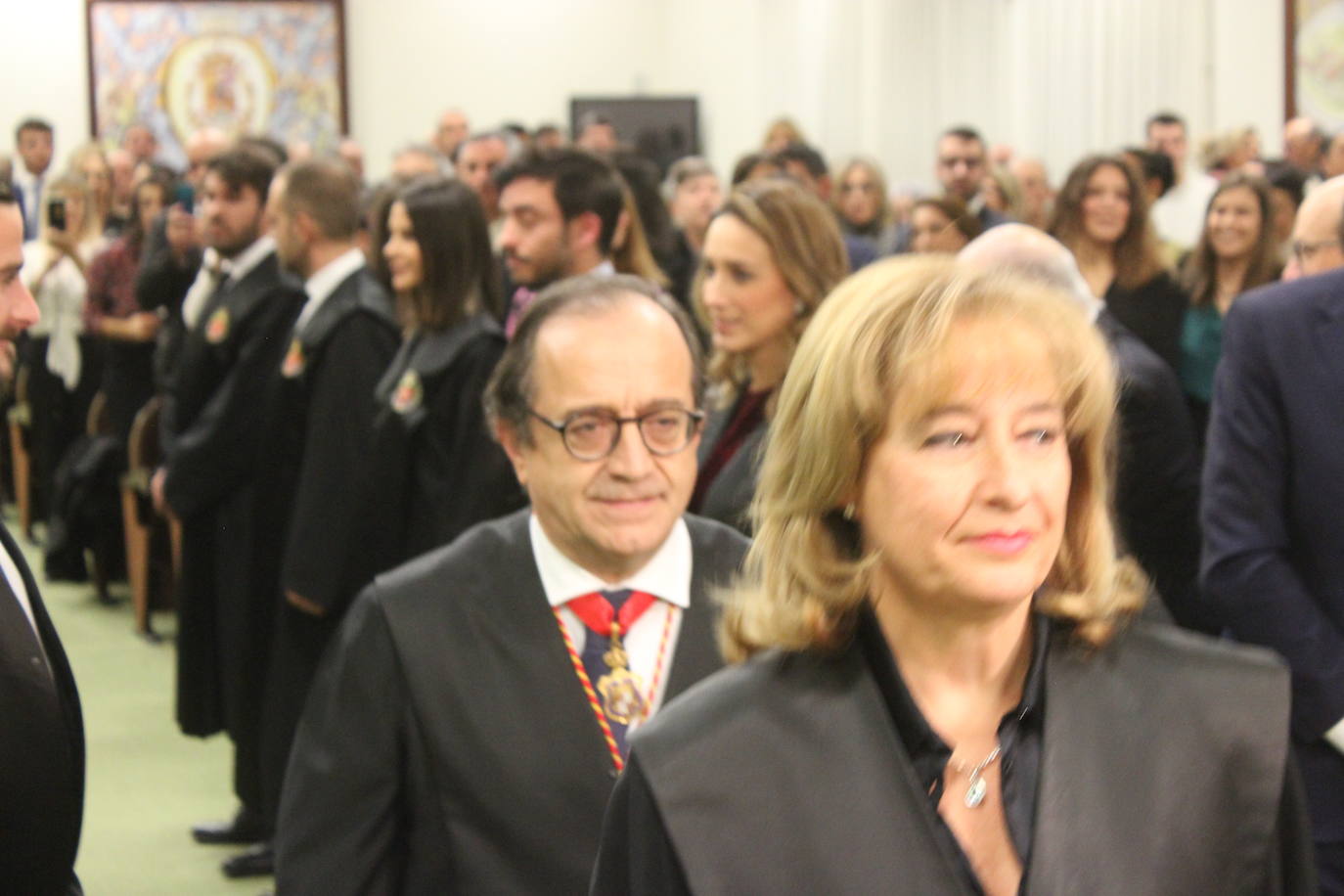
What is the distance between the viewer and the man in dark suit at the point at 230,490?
4859 mm

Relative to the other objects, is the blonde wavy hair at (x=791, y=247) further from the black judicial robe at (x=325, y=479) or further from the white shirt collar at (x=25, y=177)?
the white shirt collar at (x=25, y=177)

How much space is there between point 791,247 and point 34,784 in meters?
1.84

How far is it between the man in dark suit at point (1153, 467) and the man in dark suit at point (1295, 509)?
29.6 inches

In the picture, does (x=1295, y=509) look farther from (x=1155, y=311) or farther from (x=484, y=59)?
(x=484, y=59)

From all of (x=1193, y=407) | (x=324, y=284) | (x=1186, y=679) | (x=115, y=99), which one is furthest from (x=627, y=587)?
(x=115, y=99)

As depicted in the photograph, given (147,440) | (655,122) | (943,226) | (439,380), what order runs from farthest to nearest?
(655,122) → (147,440) → (943,226) → (439,380)

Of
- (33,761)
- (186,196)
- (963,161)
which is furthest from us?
(963,161)

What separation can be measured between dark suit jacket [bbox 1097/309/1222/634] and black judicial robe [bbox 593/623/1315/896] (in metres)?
2.12

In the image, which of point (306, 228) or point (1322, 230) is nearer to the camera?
point (1322, 230)

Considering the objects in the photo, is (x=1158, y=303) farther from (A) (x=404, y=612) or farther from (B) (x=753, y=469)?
(A) (x=404, y=612)

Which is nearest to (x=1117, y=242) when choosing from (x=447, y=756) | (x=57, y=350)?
(x=447, y=756)

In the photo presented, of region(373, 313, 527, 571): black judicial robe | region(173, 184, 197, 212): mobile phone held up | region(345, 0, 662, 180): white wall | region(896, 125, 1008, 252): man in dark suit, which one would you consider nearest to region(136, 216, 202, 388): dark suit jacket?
region(173, 184, 197, 212): mobile phone held up

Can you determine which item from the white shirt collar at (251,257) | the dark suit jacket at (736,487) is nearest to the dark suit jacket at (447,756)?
the dark suit jacket at (736,487)

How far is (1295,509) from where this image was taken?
8.91 ft
